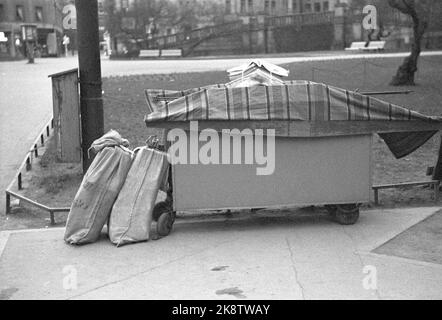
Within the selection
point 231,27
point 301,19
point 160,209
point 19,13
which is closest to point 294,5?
point 301,19

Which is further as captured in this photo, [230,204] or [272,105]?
[230,204]

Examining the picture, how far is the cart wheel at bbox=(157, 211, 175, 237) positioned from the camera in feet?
24.5

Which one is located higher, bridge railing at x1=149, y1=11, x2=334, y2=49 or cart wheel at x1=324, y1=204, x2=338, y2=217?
bridge railing at x1=149, y1=11, x2=334, y2=49

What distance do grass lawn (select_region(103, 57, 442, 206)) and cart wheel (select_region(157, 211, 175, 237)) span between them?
9.49 ft

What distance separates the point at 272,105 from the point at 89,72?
9.75 feet

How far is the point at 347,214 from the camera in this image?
7.80 metres

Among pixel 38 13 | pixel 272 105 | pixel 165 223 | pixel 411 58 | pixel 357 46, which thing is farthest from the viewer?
pixel 357 46

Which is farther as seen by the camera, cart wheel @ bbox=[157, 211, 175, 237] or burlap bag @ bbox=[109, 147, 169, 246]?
cart wheel @ bbox=[157, 211, 175, 237]

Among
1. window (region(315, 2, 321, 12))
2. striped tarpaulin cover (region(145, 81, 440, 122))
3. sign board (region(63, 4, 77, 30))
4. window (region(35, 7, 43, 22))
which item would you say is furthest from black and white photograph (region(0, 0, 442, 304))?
window (region(315, 2, 321, 12))

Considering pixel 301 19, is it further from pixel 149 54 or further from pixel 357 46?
pixel 149 54

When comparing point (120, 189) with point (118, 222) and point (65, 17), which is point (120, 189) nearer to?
point (118, 222)

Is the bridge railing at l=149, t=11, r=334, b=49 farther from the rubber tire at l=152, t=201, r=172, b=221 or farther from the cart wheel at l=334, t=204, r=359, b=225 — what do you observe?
the rubber tire at l=152, t=201, r=172, b=221
